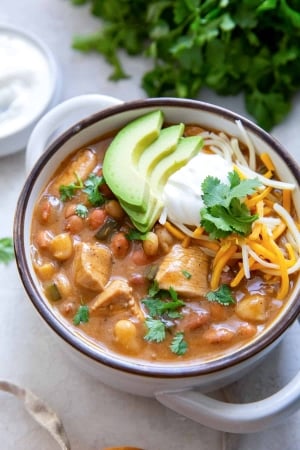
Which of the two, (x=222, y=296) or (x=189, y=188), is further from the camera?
(x=189, y=188)

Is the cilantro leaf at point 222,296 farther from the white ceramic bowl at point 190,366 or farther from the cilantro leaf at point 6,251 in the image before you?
the cilantro leaf at point 6,251

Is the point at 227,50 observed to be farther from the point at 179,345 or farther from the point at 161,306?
the point at 179,345

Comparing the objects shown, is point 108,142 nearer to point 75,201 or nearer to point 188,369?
point 75,201

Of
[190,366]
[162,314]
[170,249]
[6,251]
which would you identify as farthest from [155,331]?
[6,251]

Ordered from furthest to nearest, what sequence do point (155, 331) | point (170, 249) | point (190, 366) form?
point (170, 249)
point (155, 331)
point (190, 366)

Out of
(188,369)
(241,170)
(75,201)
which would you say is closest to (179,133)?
(241,170)

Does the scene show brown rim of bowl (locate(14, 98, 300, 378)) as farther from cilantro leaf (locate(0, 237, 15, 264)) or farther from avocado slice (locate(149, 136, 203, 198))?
cilantro leaf (locate(0, 237, 15, 264))

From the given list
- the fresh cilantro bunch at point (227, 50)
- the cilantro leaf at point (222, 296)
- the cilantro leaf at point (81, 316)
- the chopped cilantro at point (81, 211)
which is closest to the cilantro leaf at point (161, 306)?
the cilantro leaf at point (222, 296)

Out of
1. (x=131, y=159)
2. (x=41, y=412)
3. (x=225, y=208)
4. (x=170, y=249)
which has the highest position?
(x=225, y=208)
